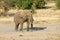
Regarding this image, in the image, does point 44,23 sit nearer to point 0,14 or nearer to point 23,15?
point 23,15

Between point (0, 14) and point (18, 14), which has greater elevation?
point (18, 14)

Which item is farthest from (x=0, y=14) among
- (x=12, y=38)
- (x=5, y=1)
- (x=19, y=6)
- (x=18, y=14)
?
(x=12, y=38)

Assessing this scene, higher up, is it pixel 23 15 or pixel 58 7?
pixel 23 15

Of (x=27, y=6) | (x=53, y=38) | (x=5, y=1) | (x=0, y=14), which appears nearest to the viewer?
(x=53, y=38)

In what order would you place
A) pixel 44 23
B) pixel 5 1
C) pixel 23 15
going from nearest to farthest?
pixel 23 15 → pixel 44 23 → pixel 5 1

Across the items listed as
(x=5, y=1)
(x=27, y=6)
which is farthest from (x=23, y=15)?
(x=27, y=6)

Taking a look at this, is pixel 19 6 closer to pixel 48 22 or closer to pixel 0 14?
pixel 0 14

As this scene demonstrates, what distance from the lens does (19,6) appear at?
111ft

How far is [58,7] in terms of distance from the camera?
3381 centimetres

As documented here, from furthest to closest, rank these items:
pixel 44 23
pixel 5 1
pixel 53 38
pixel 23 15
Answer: pixel 5 1, pixel 44 23, pixel 23 15, pixel 53 38

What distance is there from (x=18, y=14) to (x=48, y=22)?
5.13 m

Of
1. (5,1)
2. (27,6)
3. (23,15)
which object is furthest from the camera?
(27,6)

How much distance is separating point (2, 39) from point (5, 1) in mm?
17814

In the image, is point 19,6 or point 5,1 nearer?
point 5,1
